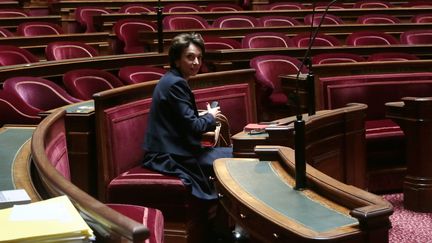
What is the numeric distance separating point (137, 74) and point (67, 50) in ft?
2.47

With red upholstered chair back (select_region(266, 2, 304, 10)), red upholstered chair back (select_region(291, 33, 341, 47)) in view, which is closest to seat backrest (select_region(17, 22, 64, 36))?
red upholstered chair back (select_region(291, 33, 341, 47))

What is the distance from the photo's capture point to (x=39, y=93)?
261 cm

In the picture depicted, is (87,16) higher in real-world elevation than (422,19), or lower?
higher

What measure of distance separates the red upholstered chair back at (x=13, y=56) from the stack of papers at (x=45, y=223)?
2461 millimetres

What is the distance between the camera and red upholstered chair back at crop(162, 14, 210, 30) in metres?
4.46

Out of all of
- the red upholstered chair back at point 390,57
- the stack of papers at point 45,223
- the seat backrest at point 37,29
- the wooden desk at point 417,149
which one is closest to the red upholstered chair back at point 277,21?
the red upholstered chair back at point 390,57

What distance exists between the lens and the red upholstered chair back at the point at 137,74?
2.96 m

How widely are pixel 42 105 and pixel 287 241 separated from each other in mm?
1685

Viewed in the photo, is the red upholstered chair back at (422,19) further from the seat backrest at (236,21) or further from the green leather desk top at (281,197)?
the green leather desk top at (281,197)

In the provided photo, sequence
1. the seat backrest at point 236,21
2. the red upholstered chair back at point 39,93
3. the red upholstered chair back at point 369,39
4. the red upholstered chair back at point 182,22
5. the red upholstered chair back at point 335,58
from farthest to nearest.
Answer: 1. the seat backrest at point 236,21
2. the red upholstered chair back at point 182,22
3. the red upholstered chair back at point 369,39
4. the red upholstered chair back at point 335,58
5. the red upholstered chair back at point 39,93

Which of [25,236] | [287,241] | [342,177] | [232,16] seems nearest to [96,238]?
[25,236]

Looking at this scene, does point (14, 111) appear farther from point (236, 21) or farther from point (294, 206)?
point (236, 21)

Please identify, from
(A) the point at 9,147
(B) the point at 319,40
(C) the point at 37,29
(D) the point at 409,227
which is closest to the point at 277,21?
(B) the point at 319,40

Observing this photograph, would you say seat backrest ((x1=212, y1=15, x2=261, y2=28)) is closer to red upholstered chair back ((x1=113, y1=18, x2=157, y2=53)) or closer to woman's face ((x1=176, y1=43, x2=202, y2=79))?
red upholstered chair back ((x1=113, y1=18, x2=157, y2=53))
